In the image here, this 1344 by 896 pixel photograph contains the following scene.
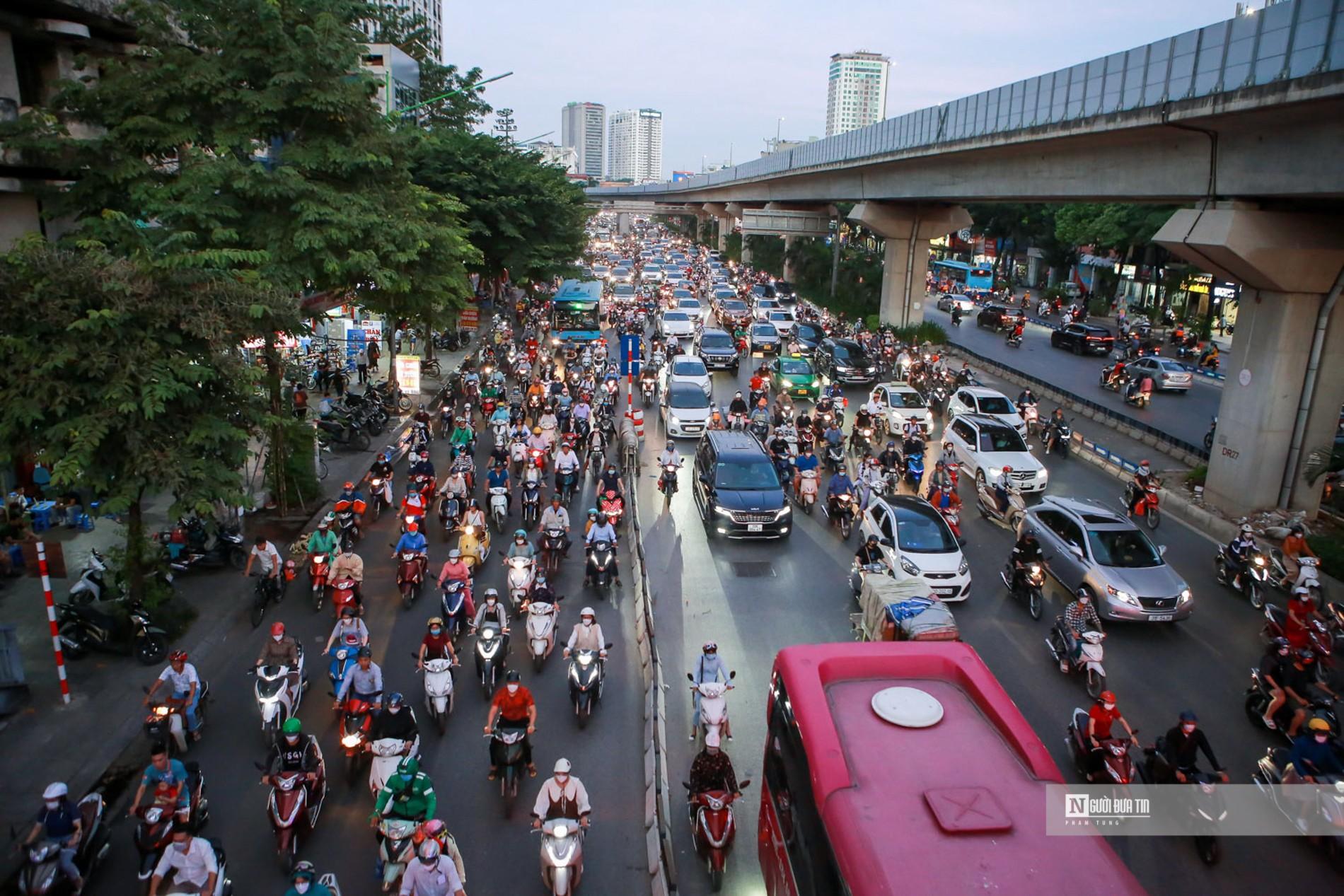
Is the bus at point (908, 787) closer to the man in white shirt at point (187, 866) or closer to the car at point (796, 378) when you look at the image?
the man in white shirt at point (187, 866)

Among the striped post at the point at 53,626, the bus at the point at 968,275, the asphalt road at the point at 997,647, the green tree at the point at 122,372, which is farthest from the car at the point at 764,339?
the bus at the point at 968,275

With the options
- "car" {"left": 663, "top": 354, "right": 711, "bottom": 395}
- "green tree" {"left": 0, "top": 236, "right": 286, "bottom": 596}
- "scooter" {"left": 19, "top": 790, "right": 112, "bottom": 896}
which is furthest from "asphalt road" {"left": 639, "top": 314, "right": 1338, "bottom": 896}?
"car" {"left": 663, "top": 354, "right": 711, "bottom": 395}

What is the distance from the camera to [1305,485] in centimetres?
1827

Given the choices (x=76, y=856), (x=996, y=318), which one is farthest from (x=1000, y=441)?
(x=996, y=318)

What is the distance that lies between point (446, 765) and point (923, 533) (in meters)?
8.20

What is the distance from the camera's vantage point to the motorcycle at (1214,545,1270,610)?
14531 mm

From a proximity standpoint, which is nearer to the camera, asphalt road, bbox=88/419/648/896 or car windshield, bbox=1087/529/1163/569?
asphalt road, bbox=88/419/648/896

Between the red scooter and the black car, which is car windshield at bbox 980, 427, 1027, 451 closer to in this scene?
the black car

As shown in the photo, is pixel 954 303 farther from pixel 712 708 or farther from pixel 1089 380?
pixel 712 708

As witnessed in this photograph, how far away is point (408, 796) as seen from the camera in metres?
7.58

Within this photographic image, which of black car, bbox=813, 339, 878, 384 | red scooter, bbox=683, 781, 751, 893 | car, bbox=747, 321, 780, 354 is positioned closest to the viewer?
red scooter, bbox=683, 781, 751, 893

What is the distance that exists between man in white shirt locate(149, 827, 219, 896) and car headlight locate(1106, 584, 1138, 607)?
1168cm

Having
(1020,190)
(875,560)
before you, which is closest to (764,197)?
(1020,190)

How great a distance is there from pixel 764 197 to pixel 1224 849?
204 feet
